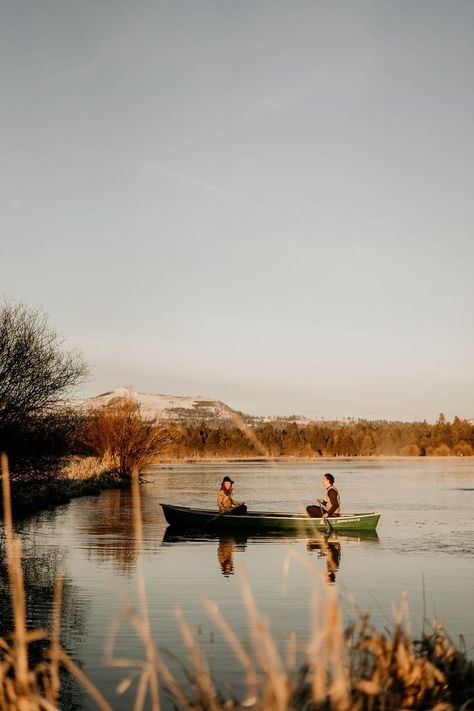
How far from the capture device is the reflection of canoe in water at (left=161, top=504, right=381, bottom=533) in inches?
993

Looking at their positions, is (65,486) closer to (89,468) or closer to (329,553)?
(89,468)

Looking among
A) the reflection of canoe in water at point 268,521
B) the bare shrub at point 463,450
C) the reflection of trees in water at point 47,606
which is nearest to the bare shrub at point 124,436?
the reflection of canoe in water at point 268,521

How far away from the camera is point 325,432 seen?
18088 cm

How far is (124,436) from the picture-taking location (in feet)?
189

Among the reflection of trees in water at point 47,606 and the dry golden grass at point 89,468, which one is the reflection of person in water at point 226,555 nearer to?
the reflection of trees in water at point 47,606

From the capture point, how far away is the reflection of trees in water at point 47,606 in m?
9.24

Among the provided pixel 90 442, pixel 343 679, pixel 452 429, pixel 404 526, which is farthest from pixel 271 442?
pixel 343 679

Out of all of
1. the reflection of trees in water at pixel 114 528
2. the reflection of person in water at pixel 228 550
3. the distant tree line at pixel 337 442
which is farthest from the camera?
the distant tree line at pixel 337 442

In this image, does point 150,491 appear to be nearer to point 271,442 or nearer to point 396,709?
point 396,709

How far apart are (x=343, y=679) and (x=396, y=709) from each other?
2.39 feet

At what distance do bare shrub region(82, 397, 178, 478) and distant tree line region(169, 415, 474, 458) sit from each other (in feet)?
285

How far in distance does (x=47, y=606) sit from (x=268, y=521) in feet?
40.2

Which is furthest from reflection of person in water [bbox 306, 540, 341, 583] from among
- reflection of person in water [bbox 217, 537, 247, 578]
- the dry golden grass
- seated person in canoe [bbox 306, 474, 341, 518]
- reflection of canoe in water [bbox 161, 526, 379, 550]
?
the dry golden grass

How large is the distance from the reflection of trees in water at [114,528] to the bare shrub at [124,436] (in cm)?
1514
